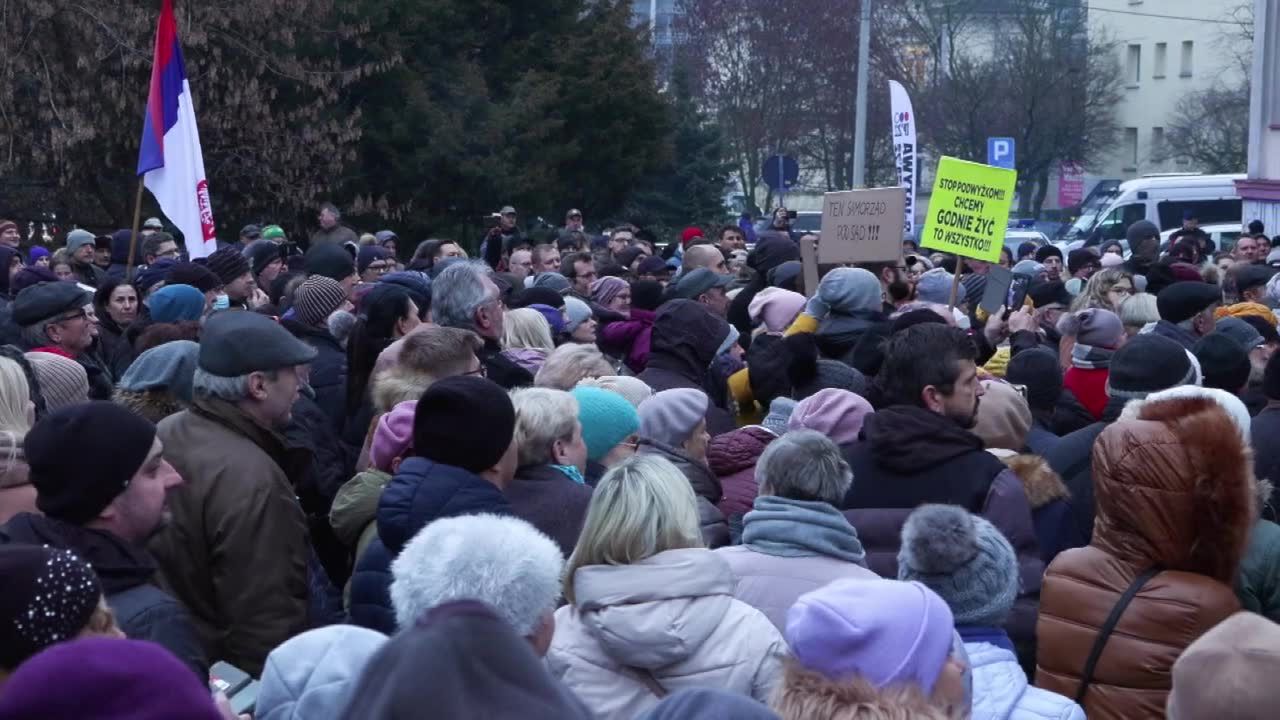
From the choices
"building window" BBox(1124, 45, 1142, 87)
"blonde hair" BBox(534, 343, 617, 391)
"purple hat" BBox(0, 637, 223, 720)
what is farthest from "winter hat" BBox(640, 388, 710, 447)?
"building window" BBox(1124, 45, 1142, 87)

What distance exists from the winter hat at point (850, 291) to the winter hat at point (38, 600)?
5.26 metres

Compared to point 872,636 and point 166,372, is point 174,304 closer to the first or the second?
point 166,372

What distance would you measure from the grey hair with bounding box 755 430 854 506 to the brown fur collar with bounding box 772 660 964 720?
3.94ft

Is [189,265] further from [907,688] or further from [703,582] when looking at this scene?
[907,688]

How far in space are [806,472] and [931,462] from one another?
77 centimetres

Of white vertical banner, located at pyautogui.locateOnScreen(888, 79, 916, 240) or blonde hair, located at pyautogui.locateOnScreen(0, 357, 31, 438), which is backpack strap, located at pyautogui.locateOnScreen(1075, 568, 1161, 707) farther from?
white vertical banner, located at pyautogui.locateOnScreen(888, 79, 916, 240)

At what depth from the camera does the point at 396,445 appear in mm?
5129

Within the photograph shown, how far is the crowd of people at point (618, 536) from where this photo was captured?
2.79 meters

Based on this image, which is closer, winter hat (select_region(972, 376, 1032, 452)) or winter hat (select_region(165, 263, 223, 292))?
winter hat (select_region(972, 376, 1032, 452))

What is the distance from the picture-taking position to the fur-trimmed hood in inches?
154

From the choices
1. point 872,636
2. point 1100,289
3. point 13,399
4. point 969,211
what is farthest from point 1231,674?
point 969,211

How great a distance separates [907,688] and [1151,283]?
9.94m

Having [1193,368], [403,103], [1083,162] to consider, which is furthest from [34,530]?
[1083,162]

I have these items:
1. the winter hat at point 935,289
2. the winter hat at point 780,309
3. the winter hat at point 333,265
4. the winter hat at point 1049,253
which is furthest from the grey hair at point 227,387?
the winter hat at point 1049,253
